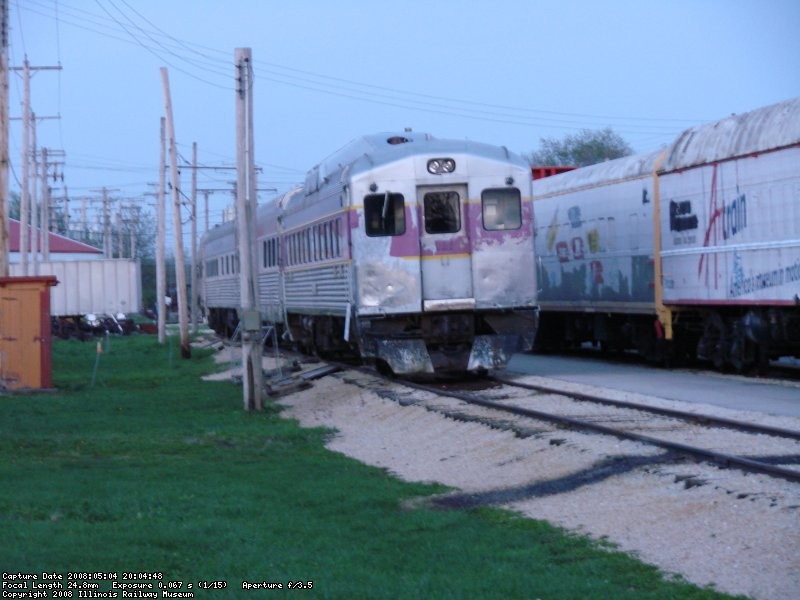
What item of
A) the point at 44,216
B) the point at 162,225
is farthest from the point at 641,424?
the point at 44,216

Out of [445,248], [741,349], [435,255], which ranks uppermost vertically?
[445,248]

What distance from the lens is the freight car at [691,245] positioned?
1902 centimetres

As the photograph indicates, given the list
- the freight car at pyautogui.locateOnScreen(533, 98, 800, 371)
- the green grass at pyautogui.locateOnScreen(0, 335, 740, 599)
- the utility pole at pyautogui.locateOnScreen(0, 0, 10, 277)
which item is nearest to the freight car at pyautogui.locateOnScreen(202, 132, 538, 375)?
the freight car at pyautogui.locateOnScreen(533, 98, 800, 371)

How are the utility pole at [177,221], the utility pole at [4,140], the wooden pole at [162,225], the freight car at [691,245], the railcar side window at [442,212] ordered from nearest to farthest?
the freight car at [691,245], the railcar side window at [442,212], the utility pole at [4,140], the utility pole at [177,221], the wooden pole at [162,225]

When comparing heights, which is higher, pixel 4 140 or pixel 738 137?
pixel 4 140

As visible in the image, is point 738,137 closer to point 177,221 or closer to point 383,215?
point 383,215

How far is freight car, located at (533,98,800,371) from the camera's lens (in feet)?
62.4

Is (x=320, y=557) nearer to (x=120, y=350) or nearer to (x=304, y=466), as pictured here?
(x=304, y=466)

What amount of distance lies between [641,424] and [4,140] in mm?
16188

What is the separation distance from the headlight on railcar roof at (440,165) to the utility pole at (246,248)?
296 centimetres

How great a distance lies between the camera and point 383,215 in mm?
19859

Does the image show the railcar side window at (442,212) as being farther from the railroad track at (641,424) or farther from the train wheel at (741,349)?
the train wheel at (741,349)

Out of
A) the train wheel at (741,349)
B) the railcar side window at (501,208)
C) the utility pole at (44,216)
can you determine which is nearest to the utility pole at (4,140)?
the railcar side window at (501,208)

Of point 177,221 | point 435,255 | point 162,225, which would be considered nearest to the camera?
point 435,255
